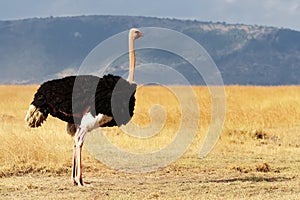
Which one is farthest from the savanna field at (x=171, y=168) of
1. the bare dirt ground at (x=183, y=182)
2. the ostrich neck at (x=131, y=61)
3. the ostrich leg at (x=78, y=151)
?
the ostrich neck at (x=131, y=61)

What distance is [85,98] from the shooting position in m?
9.93

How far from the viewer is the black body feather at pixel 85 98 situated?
995cm

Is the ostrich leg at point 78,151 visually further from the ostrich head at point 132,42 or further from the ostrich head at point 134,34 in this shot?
the ostrich head at point 134,34

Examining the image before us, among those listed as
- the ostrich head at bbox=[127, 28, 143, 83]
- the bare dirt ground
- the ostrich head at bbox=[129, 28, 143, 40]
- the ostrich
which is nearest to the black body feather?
the ostrich

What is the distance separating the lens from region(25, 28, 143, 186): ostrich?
9961 millimetres

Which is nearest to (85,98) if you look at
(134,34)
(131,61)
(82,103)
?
(82,103)

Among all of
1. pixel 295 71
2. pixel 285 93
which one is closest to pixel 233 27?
pixel 295 71

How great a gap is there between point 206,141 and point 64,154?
12.8ft

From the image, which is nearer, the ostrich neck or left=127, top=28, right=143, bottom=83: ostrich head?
the ostrich neck

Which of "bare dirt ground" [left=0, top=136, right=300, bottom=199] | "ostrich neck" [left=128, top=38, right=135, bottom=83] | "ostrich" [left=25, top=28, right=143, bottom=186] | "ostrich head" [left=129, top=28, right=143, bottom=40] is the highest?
"ostrich head" [left=129, top=28, right=143, bottom=40]

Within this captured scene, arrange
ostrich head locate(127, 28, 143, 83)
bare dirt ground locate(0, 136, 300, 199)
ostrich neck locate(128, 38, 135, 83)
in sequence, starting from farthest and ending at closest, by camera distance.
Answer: ostrich head locate(127, 28, 143, 83), ostrich neck locate(128, 38, 135, 83), bare dirt ground locate(0, 136, 300, 199)

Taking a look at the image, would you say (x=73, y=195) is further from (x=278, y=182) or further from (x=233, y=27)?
(x=233, y=27)

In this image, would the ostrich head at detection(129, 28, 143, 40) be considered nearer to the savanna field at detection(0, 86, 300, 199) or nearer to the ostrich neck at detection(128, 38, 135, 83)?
the ostrich neck at detection(128, 38, 135, 83)

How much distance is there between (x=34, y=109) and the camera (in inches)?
404
